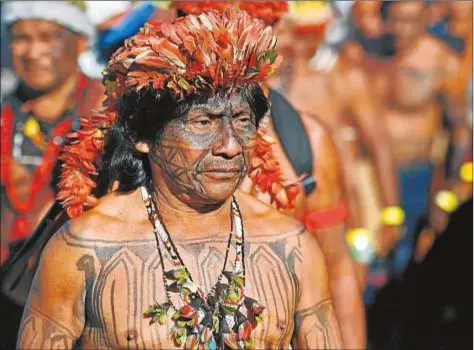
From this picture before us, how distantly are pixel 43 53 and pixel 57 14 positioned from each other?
0.28 m

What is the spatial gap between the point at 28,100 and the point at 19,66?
0.30m

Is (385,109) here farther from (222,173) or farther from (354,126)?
(222,173)

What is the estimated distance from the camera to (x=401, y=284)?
9.04 m

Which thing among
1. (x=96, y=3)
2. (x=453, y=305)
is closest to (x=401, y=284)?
(x=453, y=305)

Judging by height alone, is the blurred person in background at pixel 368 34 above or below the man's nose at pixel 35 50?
below

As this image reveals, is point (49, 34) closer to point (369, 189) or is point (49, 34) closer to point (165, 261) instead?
point (369, 189)

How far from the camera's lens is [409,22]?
959 centimetres

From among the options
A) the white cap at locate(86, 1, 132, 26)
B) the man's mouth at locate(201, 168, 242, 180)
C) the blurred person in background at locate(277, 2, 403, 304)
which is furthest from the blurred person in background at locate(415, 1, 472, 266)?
the man's mouth at locate(201, 168, 242, 180)

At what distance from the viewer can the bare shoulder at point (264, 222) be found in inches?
175

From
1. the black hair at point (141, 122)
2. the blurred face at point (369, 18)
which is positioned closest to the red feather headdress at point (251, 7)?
the black hair at point (141, 122)

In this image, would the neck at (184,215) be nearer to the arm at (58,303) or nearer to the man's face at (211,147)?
the man's face at (211,147)

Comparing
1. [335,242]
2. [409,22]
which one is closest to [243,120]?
[335,242]

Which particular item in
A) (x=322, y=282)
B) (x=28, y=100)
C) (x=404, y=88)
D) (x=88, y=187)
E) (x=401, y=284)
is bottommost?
(x=401, y=284)

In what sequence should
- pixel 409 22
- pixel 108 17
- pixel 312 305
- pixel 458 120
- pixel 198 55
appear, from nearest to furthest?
1. pixel 198 55
2. pixel 312 305
3. pixel 108 17
4. pixel 409 22
5. pixel 458 120
